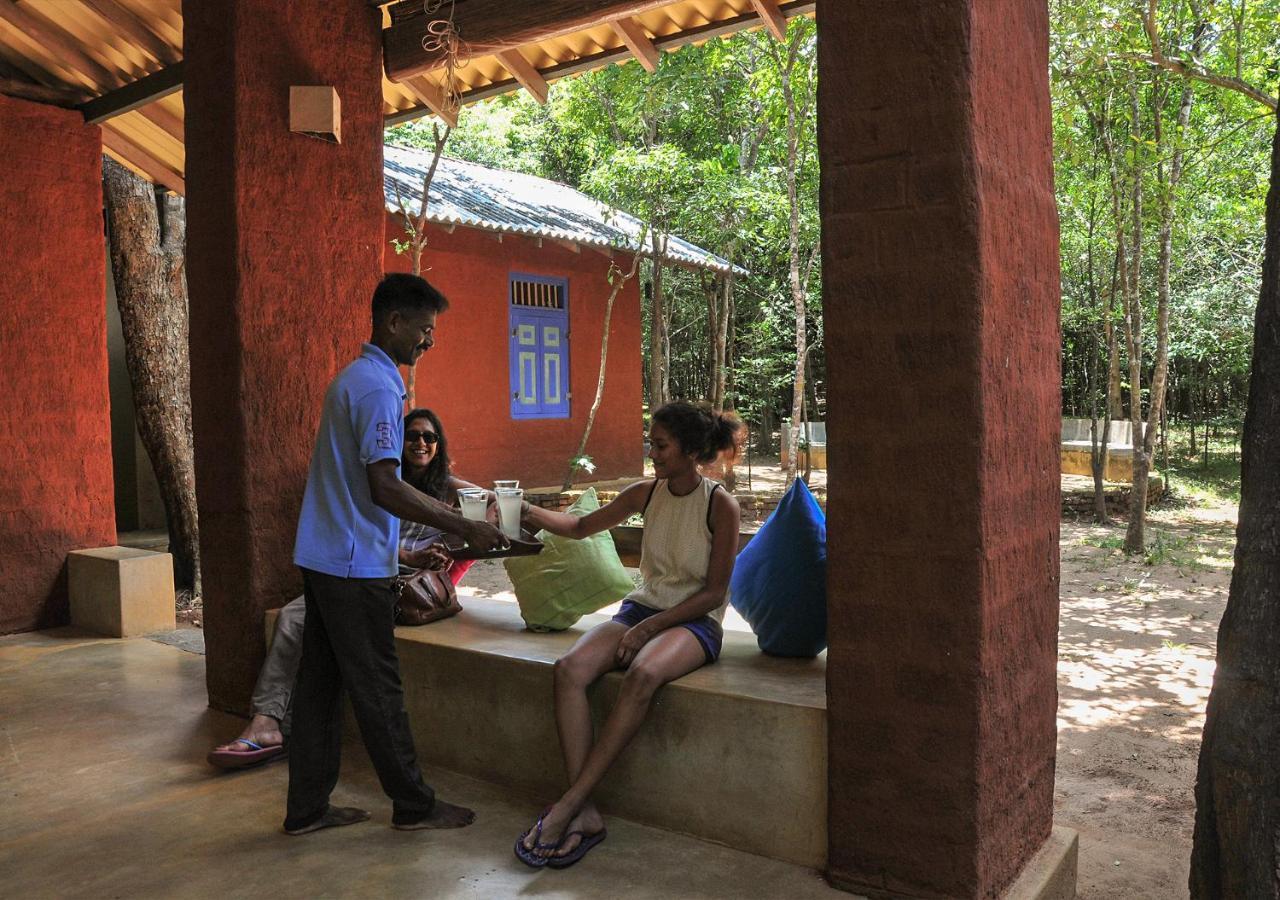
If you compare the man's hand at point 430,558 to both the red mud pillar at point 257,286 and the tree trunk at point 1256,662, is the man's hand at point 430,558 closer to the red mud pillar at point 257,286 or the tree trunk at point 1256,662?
the red mud pillar at point 257,286

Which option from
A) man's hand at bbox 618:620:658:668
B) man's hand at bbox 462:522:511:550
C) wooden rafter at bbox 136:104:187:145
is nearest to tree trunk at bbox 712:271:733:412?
wooden rafter at bbox 136:104:187:145

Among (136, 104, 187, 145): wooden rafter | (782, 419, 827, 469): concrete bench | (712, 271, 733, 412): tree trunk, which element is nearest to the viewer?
(136, 104, 187, 145): wooden rafter

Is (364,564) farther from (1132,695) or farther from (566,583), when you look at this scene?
(1132,695)

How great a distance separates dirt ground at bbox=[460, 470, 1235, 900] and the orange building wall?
2299 millimetres

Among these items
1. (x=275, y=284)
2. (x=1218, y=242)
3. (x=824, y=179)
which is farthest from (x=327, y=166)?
(x=1218, y=242)

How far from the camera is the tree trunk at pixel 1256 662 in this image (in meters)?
2.16

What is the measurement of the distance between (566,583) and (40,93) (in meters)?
4.46

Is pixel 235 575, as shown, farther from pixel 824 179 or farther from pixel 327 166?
pixel 824 179

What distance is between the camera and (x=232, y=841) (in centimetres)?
300

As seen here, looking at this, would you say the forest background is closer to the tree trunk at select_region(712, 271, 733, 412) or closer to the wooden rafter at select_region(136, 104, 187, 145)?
the tree trunk at select_region(712, 271, 733, 412)

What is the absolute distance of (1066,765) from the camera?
4281 millimetres

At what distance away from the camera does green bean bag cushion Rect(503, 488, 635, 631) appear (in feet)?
12.0

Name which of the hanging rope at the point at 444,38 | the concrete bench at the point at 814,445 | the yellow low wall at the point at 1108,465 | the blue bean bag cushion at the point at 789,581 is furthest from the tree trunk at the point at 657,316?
the blue bean bag cushion at the point at 789,581

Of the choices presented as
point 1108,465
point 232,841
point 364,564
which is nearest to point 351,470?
point 364,564
